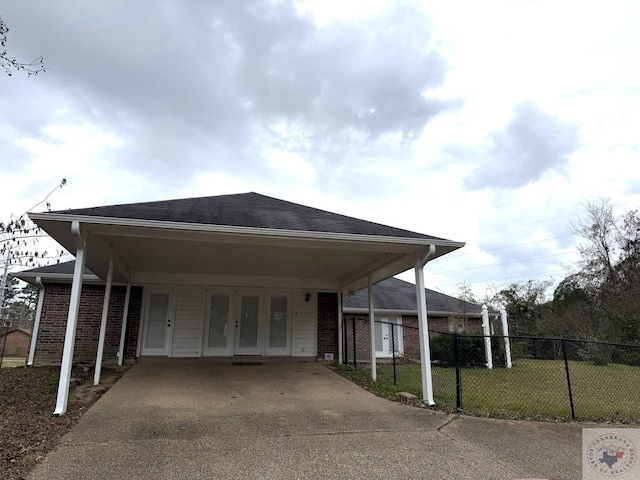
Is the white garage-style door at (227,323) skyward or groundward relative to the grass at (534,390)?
skyward

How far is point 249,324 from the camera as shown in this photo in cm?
1019

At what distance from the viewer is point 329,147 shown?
42.1 feet

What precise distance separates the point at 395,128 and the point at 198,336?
8.38 meters

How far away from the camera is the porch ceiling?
5.11 m

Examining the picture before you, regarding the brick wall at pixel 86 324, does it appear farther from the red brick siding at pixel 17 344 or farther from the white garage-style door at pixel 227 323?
the red brick siding at pixel 17 344

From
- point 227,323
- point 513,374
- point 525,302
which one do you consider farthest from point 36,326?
point 525,302

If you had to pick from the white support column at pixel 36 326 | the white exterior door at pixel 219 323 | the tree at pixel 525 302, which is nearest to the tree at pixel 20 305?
the white support column at pixel 36 326

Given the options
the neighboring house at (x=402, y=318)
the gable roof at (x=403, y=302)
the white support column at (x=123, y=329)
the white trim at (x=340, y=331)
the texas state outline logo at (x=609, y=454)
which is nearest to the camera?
the texas state outline logo at (x=609, y=454)

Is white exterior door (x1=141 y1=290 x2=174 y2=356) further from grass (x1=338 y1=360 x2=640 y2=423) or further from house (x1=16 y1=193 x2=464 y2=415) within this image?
grass (x1=338 y1=360 x2=640 y2=423)

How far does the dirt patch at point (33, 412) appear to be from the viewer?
3257mm

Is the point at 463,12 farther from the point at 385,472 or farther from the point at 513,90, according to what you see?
the point at 385,472

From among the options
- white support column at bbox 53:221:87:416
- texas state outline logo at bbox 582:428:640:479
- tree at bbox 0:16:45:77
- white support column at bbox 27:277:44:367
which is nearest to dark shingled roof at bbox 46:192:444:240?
white support column at bbox 53:221:87:416

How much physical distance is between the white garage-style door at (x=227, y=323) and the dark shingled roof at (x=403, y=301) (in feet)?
10.2

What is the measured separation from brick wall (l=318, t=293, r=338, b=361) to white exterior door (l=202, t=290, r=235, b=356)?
8.30 feet
